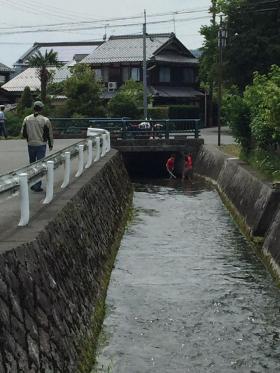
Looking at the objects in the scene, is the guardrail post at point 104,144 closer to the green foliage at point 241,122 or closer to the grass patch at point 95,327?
the green foliage at point 241,122

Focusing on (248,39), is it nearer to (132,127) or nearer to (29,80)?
(132,127)

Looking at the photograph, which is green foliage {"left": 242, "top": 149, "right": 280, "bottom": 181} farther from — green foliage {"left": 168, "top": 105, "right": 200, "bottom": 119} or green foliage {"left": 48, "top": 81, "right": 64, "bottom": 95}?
green foliage {"left": 48, "top": 81, "right": 64, "bottom": 95}

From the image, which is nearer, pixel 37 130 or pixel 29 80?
pixel 37 130

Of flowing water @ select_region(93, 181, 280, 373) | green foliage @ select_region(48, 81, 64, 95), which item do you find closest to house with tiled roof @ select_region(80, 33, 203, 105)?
green foliage @ select_region(48, 81, 64, 95)

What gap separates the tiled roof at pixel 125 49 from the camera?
56594 millimetres

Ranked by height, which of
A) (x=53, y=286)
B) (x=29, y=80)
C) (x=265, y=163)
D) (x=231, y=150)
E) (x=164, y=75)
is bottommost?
(x=231, y=150)

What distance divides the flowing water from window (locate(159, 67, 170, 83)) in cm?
4071

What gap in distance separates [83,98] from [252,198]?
91.1 feet

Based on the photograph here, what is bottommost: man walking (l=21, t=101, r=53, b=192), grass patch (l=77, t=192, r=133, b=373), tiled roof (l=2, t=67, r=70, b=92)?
grass patch (l=77, t=192, r=133, b=373)

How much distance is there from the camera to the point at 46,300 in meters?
6.54

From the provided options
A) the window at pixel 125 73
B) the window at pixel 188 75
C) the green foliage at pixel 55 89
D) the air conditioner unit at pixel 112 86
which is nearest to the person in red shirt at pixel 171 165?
the green foliage at pixel 55 89

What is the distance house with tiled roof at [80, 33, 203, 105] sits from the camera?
182ft

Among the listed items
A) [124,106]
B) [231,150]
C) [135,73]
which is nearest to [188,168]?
[231,150]

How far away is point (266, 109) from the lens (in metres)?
15.9
